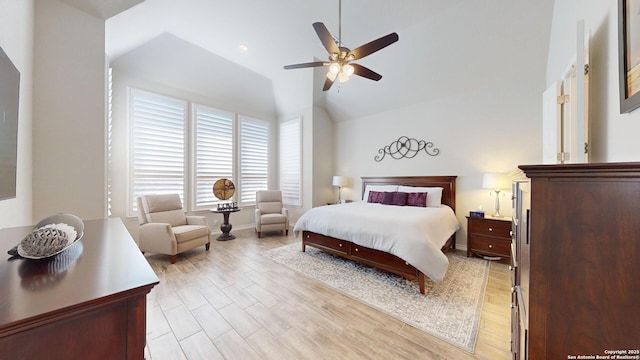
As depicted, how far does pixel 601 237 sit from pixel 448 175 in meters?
3.47

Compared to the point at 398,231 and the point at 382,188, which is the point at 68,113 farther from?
the point at 382,188

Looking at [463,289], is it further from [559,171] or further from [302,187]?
[302,187]

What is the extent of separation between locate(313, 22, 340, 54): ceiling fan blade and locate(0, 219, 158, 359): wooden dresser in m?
2.27

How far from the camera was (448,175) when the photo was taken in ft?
12.6

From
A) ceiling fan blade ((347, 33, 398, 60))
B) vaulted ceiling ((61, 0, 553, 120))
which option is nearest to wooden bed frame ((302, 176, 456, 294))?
vaulted ceiling ((61, 0, 553, 120))

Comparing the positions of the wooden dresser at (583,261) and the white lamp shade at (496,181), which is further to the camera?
the white lamp shade at (496,181)

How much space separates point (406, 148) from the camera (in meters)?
4.36

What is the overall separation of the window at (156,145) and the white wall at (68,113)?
1.77 m

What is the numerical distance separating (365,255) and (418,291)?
2.24ft

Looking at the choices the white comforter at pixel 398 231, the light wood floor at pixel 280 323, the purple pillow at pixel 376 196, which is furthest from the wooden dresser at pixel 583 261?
the purple pillow at pixel 376 196

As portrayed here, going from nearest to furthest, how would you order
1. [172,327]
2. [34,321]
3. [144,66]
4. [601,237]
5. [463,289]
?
[34,321] < [601,237] < [172,327] < [463,289] < [144,66]

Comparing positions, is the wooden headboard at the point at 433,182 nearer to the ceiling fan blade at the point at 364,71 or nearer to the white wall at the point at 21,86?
the ceiling fan blade at the point at 364,71

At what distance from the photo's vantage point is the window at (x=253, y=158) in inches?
203

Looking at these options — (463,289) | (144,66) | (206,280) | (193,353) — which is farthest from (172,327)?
(144,66)
